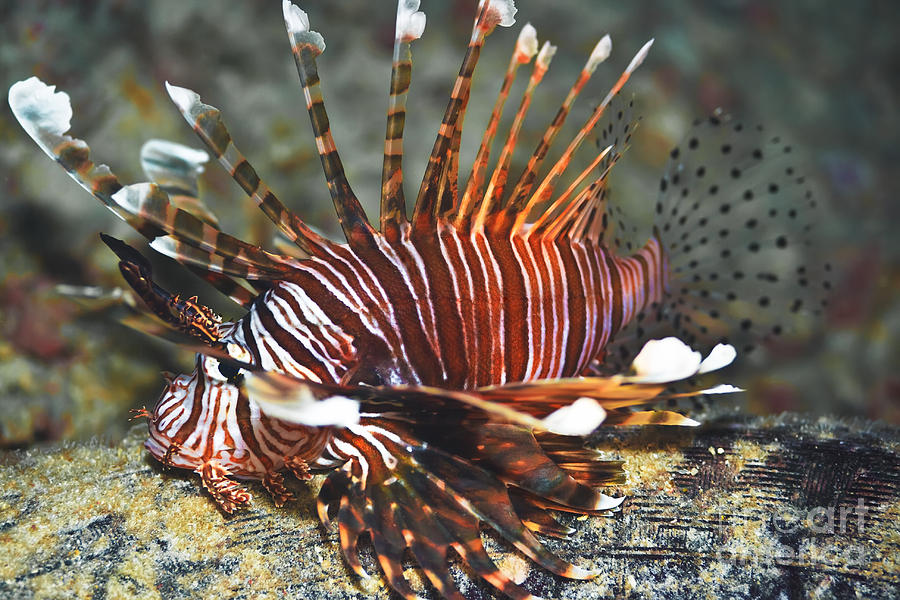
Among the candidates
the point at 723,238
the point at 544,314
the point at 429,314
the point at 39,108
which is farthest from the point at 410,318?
the point at 723,238

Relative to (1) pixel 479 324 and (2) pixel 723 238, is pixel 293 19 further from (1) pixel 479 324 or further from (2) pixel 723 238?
(2) pixel 723 238

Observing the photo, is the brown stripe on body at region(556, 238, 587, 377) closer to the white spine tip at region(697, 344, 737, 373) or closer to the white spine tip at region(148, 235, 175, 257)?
the white spine tip at region(697, 344, 737, 373)

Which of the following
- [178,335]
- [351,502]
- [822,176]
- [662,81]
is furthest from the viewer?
[822,176]

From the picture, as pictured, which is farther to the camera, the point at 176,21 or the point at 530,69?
the point at 530,69

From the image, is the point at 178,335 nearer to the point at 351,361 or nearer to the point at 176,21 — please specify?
the point at 351,361

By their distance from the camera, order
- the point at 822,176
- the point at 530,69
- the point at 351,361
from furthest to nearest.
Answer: the point at 822,176 < the point at 530,69 < the point at 351,361

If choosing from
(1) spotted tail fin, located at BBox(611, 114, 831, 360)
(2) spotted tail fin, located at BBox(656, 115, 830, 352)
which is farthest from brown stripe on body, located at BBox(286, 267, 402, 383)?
(2) spotted tail fin, located at BBox(656, 115, 830, 352)

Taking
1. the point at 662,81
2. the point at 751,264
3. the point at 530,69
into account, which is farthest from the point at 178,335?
the point at 751,264

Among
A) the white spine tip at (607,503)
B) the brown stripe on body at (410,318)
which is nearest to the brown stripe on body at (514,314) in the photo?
the brown stripe on body at (410,318)
